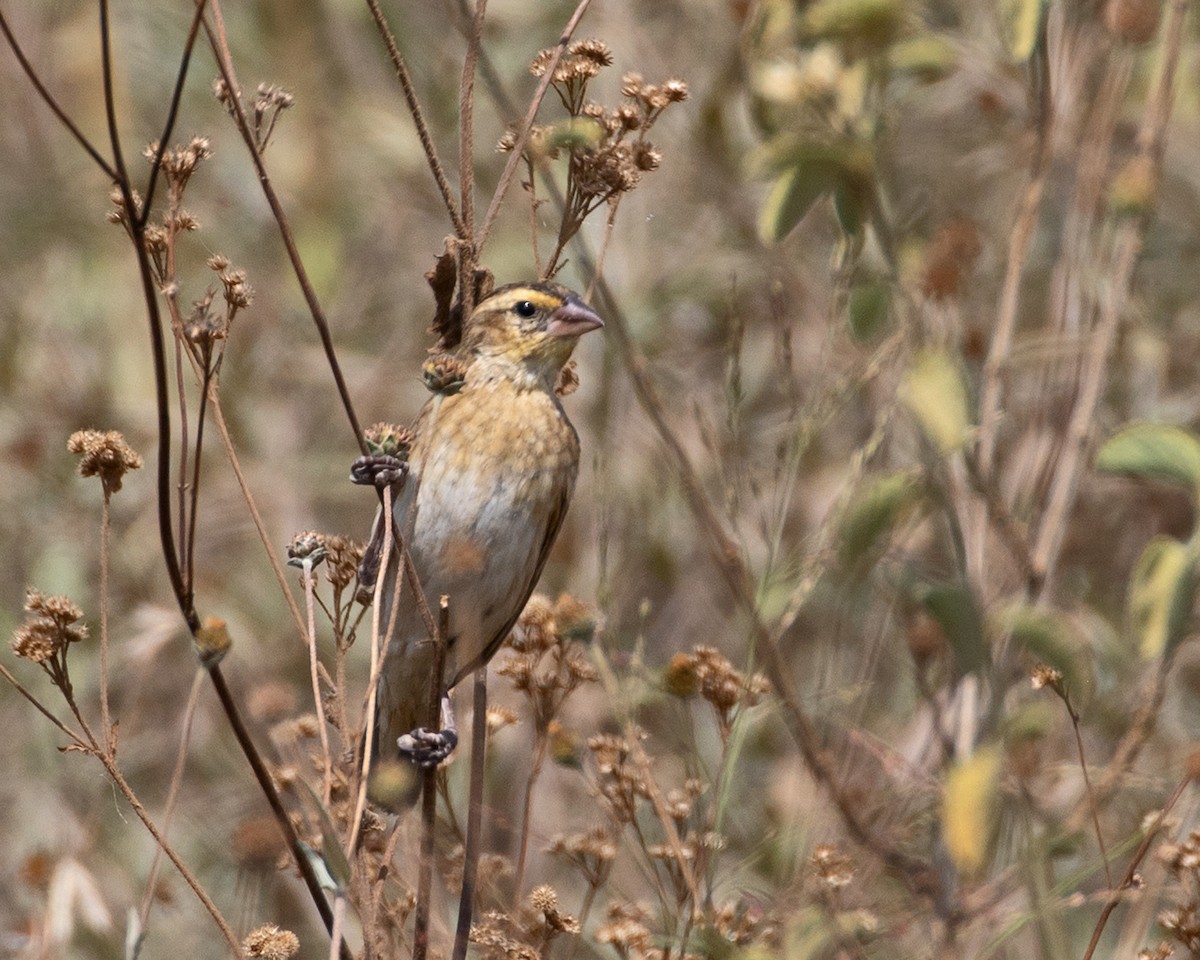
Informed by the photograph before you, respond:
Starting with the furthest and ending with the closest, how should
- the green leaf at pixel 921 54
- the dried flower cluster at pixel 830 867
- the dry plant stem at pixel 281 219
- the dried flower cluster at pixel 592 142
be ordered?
1. the green leaf at pixel 921 54
2. the dried flower cluster at pixel 592 142
3. the dried flower cluster at pixel 830 867
4. the dry plant stem at pixel 281 219

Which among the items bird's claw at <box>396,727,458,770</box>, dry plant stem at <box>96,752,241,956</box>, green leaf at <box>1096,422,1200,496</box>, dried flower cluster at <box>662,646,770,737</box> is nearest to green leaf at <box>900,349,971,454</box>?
green leaf at <box>1096,422,1200,496</box>

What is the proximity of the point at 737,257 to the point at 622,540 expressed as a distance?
0.92 m

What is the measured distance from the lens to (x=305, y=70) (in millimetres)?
5160

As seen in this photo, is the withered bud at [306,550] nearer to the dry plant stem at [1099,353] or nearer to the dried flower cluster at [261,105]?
the dried flower cluster at [261,105]

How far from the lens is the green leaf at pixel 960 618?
2551 millimetres

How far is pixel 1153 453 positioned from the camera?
2.54 meters

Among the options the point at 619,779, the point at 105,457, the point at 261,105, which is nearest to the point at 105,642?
the point at 105,457

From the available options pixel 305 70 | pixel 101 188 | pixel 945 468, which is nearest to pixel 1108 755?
pixel 945 468

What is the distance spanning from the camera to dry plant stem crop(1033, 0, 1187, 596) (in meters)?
3.34

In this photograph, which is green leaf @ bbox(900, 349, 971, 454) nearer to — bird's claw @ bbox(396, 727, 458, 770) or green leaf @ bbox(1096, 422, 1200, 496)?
green leaf @ bbox(1096, 422, 1200, 496)

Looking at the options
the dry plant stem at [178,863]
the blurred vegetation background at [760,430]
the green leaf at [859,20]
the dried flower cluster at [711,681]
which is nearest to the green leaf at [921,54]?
the blurred vegetation background at [760,430]

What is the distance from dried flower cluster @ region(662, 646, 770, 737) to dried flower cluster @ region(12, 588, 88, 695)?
935 millimetres

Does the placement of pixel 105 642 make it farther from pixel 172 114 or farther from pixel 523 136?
pixel 523 136

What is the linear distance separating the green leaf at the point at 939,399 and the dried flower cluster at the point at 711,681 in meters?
0.50
